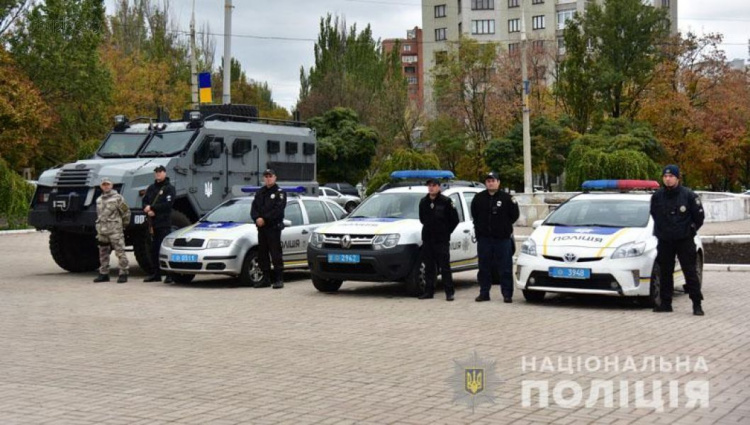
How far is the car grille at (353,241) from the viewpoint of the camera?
1476 cm

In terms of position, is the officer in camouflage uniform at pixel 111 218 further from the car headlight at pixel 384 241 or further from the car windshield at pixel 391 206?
the car headlight at pixel 384 241

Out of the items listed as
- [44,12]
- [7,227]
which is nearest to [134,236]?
[7,227]

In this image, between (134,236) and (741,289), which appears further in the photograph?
(134,236)

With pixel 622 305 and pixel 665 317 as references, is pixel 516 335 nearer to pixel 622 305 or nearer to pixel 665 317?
pixel 665 317

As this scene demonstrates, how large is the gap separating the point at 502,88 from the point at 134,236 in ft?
155

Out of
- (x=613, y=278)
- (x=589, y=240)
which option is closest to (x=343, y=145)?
(x=589, y=240)

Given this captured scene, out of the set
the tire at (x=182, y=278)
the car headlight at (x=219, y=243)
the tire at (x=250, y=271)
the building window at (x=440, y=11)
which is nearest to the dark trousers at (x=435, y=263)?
the tire at (x=250, y=271)

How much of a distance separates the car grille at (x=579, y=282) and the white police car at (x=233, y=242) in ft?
16.6

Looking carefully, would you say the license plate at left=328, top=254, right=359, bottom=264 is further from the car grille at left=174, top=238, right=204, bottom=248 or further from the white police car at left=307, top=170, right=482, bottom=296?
the car grille at left=174, top=238, right=204, bottom=248

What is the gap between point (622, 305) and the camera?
45.1ft

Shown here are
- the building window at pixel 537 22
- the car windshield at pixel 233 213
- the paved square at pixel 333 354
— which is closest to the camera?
the paved square at pixel 333 354

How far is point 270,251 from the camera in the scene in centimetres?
1638

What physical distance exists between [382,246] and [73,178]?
7.01 meters

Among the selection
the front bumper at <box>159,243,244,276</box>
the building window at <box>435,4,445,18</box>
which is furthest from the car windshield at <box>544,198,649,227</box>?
the building window at <box>435,4,445,18</box>
